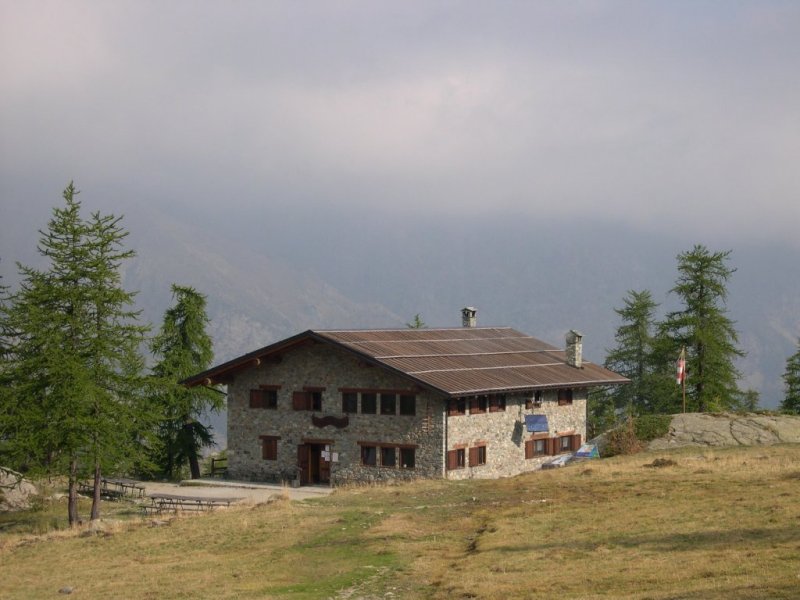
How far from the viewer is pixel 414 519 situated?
1430 inches

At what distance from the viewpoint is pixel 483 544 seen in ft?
99.7

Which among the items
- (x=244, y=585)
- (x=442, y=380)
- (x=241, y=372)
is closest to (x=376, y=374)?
(x=442, y=380)

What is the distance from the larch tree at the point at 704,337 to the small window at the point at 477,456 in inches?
835

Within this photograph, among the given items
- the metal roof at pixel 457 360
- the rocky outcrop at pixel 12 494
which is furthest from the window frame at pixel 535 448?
the rocky outcrop at pixel 12 494

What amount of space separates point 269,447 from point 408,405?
8.60m

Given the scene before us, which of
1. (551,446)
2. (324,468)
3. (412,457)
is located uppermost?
(551,446)

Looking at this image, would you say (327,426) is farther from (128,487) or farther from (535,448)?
(535,448)

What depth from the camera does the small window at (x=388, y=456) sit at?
2056 inches

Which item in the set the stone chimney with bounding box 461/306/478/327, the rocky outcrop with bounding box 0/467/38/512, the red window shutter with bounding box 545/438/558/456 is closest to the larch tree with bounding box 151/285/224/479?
the rocky outcrop with bounding box 0/467/38/512

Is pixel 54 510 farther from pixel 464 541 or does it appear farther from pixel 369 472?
pixel 464 541

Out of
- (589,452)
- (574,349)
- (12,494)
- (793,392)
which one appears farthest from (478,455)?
(793,392)

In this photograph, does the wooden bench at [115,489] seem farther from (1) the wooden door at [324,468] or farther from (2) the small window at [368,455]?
(2) the small window at [368,455]

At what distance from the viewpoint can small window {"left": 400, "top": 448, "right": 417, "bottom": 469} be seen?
169 feet

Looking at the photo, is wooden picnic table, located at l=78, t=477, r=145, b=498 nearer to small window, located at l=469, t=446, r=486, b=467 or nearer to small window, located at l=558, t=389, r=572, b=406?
small window, located at l=469, t=446, r=486, b=467
